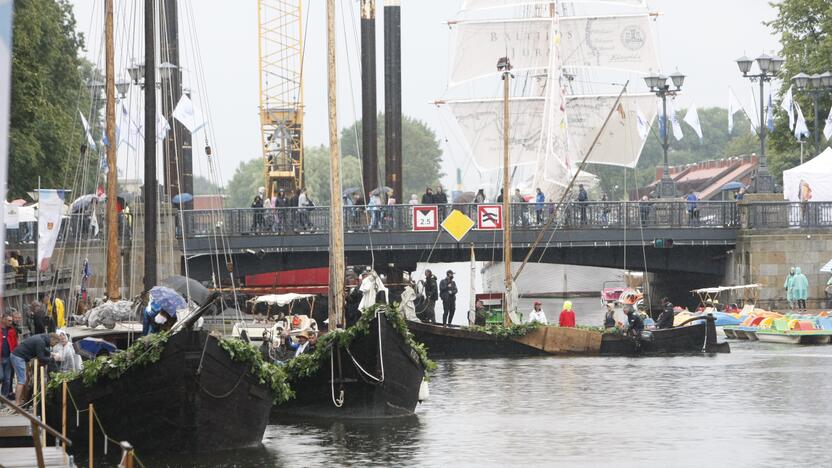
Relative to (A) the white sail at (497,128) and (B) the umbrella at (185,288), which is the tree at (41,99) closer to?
(B) the umbrella at (185,288)

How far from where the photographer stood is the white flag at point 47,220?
3481 cm

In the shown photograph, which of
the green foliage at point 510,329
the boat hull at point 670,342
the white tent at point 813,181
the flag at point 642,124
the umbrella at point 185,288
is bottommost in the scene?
the boat hull at point 670,342

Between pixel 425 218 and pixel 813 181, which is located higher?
pixel 813 181

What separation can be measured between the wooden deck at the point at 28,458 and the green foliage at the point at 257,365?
4874 mm

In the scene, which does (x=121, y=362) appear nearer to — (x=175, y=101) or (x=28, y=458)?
(x=28, y=458)

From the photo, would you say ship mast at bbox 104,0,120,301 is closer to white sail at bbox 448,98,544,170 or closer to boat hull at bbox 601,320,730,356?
boat hull at bbox 601,320,730,356

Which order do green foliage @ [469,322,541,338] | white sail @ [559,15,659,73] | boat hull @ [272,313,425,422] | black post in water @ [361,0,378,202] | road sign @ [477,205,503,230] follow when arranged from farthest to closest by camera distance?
white sail @ [559,15,659,73] < black post in water @ [361,0,378,202] < road sign @ [477,205,503,230] < green foliage @ [469,322,541,338] < boat hull @ [272,313,425,422]

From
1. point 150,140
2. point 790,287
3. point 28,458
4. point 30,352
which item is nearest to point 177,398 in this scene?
point 30,352

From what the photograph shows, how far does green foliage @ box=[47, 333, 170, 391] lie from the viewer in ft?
72.1

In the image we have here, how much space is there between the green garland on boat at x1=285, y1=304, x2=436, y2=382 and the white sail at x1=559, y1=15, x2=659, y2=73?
A: 186 ft

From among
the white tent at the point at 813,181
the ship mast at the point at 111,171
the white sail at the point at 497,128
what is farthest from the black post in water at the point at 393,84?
the ship mast at the point at 111,171

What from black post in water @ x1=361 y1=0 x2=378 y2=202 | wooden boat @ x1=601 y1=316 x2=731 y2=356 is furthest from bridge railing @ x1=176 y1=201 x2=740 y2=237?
wooden boat @ x1=601 y1=316 x2=731 y2=356

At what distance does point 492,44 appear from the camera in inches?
3248

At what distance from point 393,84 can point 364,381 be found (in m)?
33.6
